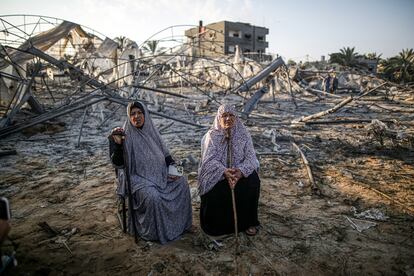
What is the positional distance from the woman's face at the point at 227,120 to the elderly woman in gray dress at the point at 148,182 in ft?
2.55

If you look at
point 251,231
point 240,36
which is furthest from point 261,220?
point 240,36

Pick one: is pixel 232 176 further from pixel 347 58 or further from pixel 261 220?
pixel 347 58

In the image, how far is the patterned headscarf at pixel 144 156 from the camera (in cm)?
295

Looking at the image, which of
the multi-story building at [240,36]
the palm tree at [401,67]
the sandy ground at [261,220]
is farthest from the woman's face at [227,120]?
the multi-story building at [240,36]

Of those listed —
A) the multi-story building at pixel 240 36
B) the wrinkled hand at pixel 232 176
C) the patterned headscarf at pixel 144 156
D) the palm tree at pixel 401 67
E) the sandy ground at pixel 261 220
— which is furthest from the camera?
the multi-story building at pixel 240 36

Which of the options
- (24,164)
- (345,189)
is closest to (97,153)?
(24,164)

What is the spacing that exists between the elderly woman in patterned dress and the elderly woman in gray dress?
0.28 m

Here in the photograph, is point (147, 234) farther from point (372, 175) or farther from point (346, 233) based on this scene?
point (372, 175)

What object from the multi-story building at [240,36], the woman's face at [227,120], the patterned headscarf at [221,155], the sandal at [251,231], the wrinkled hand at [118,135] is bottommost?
the sandal at [251,231]

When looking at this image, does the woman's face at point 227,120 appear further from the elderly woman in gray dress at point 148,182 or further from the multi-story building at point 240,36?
the multi-story building at point 240,36

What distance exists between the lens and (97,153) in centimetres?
591

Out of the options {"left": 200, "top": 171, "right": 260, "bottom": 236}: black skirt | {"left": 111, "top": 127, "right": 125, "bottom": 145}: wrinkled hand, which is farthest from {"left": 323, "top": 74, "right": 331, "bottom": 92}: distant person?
{"left": 111, "top": 127, "right": 125, "bottom": 145}: wrinkled hand

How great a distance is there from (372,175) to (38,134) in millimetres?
8182

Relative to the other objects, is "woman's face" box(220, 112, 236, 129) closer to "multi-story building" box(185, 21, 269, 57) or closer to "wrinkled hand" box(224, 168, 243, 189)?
"wrinkled hand" box(224, 168, 243, 189)
